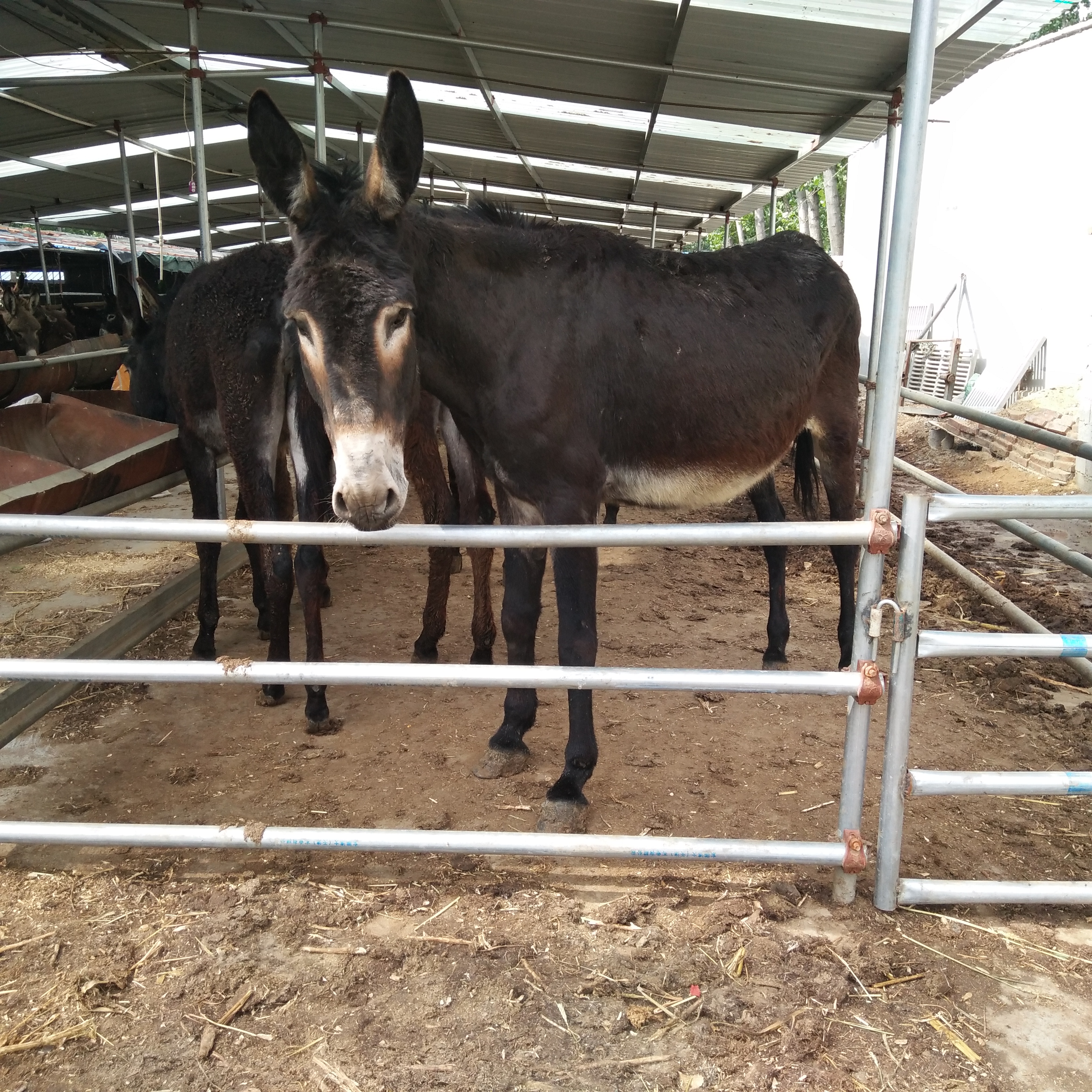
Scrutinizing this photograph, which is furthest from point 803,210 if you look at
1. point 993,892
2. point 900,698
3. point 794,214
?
point 993,892

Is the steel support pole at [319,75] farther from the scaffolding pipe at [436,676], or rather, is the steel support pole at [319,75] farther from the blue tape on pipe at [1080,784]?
the blue tape on pipe at [1080,784]

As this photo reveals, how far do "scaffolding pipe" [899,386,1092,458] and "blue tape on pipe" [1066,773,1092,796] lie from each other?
131cm

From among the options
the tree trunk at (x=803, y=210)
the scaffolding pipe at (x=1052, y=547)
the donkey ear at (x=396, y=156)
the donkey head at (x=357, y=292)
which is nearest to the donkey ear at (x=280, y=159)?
the donkey head at (x=357, y=292)

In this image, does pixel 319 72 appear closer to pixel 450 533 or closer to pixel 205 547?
pixel 205 547

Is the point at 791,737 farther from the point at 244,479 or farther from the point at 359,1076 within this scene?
the point at 244,479

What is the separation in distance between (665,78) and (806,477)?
3.38 m

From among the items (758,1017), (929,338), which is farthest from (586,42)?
(929,338)

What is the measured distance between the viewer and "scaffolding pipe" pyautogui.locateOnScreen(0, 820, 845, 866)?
230 centimetres

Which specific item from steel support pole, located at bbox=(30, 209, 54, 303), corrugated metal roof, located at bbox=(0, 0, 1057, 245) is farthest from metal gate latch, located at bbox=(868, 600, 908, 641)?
steel support pole, located at bbox=(30, 209, 54, 303)

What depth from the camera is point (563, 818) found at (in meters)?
2.97

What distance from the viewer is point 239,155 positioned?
11.5 metres

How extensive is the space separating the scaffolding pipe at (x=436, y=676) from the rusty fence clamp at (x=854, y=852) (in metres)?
0.45

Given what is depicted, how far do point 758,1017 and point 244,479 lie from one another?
3.18m

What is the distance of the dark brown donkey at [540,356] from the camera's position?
2266mm
